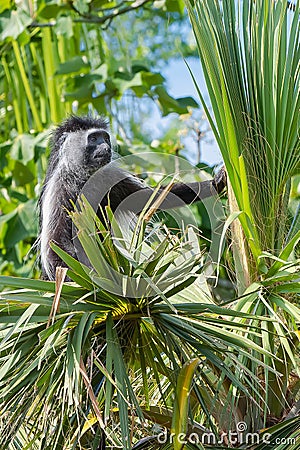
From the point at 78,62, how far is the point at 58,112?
1.10ft

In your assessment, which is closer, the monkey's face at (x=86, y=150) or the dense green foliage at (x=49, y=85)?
the monkey's face at (x=86, y=150)

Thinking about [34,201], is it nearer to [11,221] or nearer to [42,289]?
[11,221]

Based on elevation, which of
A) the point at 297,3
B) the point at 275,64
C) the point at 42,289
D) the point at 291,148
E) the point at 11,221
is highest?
the point at 297,3

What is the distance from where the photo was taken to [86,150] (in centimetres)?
316

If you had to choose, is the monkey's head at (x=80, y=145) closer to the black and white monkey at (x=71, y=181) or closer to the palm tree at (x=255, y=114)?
the black and white monkey at (x=71, y=181)

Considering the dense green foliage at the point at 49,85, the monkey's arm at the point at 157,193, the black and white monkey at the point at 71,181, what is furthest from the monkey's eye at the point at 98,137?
the dense green foliage at the point at 49,85

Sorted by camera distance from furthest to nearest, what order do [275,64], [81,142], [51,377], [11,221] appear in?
[11,221] < [81,142] < [275,64] < [51,377]

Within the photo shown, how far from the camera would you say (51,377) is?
146cm

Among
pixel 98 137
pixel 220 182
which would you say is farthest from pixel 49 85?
pixel 220 182

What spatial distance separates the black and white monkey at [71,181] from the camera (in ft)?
9.36

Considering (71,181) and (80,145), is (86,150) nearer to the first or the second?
(80,145)

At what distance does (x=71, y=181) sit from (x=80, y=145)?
16cm

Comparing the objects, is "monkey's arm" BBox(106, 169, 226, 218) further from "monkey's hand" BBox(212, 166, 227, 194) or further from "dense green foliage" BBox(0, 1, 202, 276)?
"dense green foliage" BBox(0, 1, 202, 276)

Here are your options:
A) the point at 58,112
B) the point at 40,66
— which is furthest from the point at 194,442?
the point at 40,66
